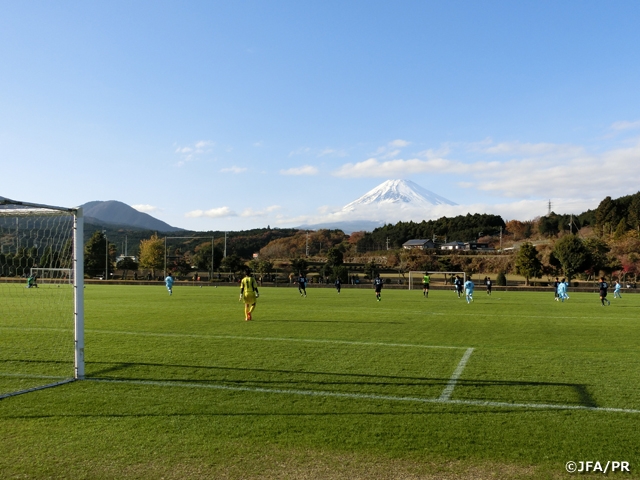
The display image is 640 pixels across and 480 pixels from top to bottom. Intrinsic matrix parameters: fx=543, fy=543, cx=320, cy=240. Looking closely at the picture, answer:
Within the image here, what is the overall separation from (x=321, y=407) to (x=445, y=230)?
139999 mm

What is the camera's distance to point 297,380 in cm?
830

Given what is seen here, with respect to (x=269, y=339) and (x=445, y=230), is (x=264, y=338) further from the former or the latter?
(x=445, y=230)

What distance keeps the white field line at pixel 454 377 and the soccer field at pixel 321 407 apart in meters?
0.06

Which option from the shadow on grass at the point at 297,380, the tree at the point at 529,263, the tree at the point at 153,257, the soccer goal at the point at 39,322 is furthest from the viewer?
the tree at the point at 153,257

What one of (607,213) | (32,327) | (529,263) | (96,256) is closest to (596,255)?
(529,263)

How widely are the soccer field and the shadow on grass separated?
3cm

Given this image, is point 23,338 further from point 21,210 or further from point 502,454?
point 502,454

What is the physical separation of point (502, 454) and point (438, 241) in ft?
446

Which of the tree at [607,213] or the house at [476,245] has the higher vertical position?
the tree at [607,213]

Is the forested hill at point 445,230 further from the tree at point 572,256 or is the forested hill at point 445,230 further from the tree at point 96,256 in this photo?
the tree at point 572,256

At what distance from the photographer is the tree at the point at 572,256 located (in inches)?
2447

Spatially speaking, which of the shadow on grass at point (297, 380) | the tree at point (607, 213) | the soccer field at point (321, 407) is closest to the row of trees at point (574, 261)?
the tree at point (607, 213)

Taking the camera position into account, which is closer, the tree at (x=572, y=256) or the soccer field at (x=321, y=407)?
the soccer field at (x=321, y=407)

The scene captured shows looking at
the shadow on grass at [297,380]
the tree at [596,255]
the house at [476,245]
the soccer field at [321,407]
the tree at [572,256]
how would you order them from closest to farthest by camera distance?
the soccer field at [321,407]
the shadow on grass at [297,380]
the tree at [572,256]
the tree at [596,255]
the house at [476,245]
